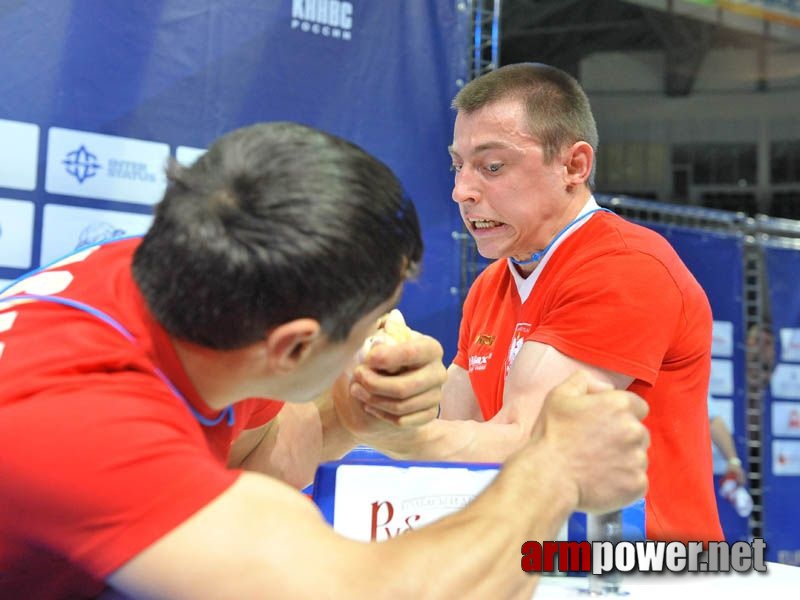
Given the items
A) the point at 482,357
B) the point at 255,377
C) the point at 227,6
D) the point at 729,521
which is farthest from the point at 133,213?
the point at 729,521

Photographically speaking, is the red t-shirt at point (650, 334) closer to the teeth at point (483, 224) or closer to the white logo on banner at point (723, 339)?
the teeth at point (483, 224)

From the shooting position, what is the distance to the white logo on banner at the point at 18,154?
2375 millimetres

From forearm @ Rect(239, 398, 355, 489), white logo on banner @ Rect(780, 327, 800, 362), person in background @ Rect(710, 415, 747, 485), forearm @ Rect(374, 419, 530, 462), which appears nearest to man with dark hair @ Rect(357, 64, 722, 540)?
forearm @ Rect(374, 419, 530, 462)

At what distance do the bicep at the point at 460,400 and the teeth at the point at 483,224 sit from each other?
13.6 inches

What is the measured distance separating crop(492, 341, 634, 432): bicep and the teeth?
0.38 metres

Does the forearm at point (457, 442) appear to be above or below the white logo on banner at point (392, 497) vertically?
below

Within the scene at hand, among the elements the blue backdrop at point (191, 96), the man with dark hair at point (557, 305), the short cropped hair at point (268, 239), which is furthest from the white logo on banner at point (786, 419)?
the short cropped hair at point (268, 239)

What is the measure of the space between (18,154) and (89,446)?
1847 mm

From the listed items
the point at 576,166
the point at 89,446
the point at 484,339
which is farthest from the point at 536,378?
the point at 89,446

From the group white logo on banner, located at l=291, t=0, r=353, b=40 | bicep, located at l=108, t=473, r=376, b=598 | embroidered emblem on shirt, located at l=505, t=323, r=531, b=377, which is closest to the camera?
bicep, located at l=108, t=473, r=376, b=598

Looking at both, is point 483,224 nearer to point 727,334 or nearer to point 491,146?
point 491,146

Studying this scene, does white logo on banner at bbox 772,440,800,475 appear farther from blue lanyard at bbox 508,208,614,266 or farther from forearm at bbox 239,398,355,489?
forearm at bbox 239,398,355,489

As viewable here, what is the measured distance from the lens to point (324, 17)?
286cm

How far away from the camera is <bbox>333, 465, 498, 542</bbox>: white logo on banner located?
1.14 m
